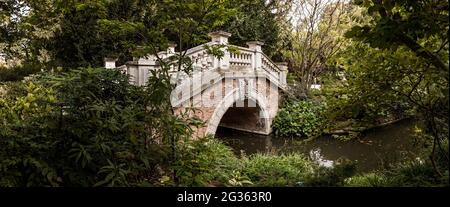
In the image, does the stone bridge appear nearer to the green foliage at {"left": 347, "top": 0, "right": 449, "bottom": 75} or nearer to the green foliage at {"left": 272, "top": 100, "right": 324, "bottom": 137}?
the green foliage at {"left": 272, "top": 100, "right": 324, "bottom": 137}

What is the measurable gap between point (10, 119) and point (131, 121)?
193 centimetres

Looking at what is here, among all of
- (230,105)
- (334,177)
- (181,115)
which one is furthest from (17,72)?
(334,177)

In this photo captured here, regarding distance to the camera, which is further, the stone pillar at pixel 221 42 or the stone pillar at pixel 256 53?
the stone pillar at pixel 256 53

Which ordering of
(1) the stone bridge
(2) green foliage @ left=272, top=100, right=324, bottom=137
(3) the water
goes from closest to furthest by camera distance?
1. (1) the stone bridge
2. (3) the water
3. (2) green foliage @ left=272, top=100, right=324, bottom=137

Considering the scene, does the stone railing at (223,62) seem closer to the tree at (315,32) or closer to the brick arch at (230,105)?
the brick arch at (230,105)

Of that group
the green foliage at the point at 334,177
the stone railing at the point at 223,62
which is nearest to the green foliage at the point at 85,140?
the green foliage at the point at 334,177

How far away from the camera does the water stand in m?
9.47

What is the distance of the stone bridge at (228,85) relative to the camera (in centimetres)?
799

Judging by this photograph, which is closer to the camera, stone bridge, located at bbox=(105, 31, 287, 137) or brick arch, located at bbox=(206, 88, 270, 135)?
stone bridge, located at bbox=(105, 31, 287, 137)

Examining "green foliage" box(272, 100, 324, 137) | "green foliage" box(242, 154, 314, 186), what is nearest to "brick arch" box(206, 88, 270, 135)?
"green foliage" box(272, 100, 324, 137)
